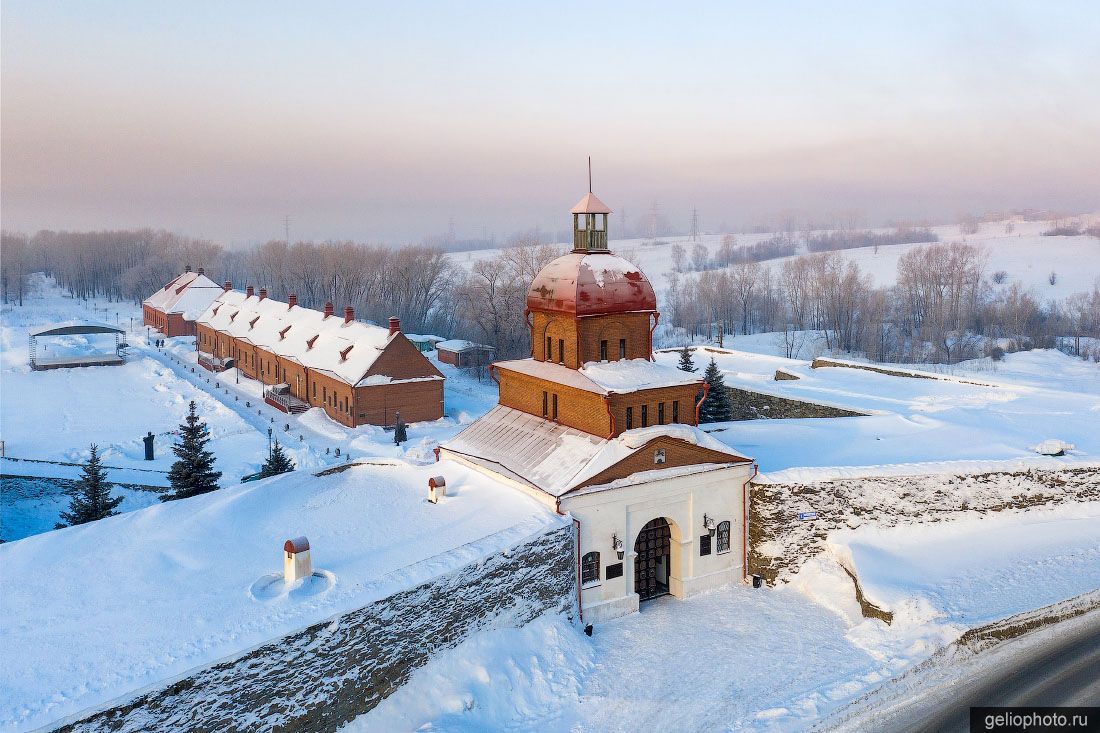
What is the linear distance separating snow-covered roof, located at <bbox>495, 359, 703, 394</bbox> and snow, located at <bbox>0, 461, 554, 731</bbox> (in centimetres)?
299

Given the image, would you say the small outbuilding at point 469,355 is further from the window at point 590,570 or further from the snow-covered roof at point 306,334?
the window at point 590,570

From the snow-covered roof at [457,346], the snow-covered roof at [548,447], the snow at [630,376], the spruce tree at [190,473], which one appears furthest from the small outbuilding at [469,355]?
the snow at [630,376]

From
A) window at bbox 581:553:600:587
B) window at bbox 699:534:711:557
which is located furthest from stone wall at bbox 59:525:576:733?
window at bbox 699:534:711:557

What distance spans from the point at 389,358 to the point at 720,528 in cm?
2196

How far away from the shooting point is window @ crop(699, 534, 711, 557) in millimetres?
19031

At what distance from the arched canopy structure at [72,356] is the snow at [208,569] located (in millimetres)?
42040

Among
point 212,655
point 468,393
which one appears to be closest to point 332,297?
point 468,393

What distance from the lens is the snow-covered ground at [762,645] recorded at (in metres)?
13.9

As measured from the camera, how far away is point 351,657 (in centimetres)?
1248

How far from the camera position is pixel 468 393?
47.2 metres

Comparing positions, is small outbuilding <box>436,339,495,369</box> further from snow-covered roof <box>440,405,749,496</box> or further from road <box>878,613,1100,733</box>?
road <box>878,613,1100,733</box>

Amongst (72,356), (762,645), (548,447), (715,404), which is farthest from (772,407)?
(72,356)

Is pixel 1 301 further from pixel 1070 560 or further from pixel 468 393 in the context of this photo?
pixel 1070 560

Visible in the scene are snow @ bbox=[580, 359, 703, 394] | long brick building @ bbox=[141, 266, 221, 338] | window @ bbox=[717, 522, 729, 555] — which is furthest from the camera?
long brick building @ bbox=[141, 266, 221, 338]
